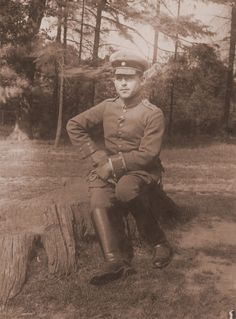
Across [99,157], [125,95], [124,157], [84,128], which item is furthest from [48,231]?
[125,95]

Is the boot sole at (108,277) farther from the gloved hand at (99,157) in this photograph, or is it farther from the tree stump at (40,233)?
the gloved hand at (99,157)

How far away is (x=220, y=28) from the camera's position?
27.3 meters

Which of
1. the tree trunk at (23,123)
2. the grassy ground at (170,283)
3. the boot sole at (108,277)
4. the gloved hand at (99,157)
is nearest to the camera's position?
the grassy ground at (170,283)

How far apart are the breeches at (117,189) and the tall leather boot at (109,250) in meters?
0.10

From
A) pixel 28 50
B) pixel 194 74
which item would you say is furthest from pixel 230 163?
pixel 28 50

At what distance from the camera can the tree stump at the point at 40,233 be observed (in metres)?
4.10

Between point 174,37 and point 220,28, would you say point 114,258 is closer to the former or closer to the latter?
point 174,37

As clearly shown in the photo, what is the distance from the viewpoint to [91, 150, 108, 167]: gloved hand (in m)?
4.79

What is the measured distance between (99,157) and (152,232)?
2.91 ft

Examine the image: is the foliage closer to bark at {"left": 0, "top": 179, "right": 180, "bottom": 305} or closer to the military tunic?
bark at {"left": 0, "top": 179, "right": 180, "bottom": 305}

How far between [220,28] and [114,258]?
82.2 ft

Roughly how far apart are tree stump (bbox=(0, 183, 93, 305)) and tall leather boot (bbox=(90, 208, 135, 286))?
39 centimetres

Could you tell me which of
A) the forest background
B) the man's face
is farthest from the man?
the forest background

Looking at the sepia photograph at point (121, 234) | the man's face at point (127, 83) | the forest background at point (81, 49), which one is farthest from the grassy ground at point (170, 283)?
the forest background at point (81, 49)
